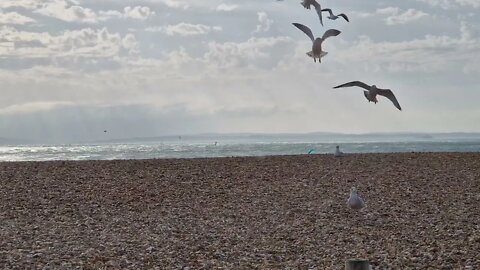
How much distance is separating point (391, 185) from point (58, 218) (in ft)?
25.9

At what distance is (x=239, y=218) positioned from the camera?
11.6 meters

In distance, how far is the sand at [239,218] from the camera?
28.1 feet

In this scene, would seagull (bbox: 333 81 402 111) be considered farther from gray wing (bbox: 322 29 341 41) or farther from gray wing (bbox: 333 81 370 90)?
gray wing (bbox: 322 29 341 41)

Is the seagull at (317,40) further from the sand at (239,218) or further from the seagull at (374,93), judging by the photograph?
the sand at (239,218)

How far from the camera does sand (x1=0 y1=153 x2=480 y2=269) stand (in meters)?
8.55

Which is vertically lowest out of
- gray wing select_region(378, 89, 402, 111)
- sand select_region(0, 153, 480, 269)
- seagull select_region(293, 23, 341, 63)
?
sand select_region(0, 153, 480, 269)

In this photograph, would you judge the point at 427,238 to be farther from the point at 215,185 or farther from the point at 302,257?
the point at 215,185

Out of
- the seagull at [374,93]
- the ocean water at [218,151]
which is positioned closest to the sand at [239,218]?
the seagull at [374,93]

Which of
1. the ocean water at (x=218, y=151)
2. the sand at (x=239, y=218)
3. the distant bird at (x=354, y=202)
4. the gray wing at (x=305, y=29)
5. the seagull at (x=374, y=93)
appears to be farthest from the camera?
the ocean water at (x=218, y=151)

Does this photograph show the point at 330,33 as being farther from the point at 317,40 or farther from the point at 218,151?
the point at 218,151

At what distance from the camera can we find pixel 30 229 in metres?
10.7

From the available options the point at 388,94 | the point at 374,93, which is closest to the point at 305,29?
the point at 374,93

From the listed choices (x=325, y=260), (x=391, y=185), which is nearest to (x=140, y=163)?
(x=391, y=185)

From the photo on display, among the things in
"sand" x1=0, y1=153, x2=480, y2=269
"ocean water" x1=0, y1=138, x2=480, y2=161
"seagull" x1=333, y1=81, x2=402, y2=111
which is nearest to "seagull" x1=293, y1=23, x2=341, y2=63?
"seagull" x1=333, y1=81, x2=402, y2=111
